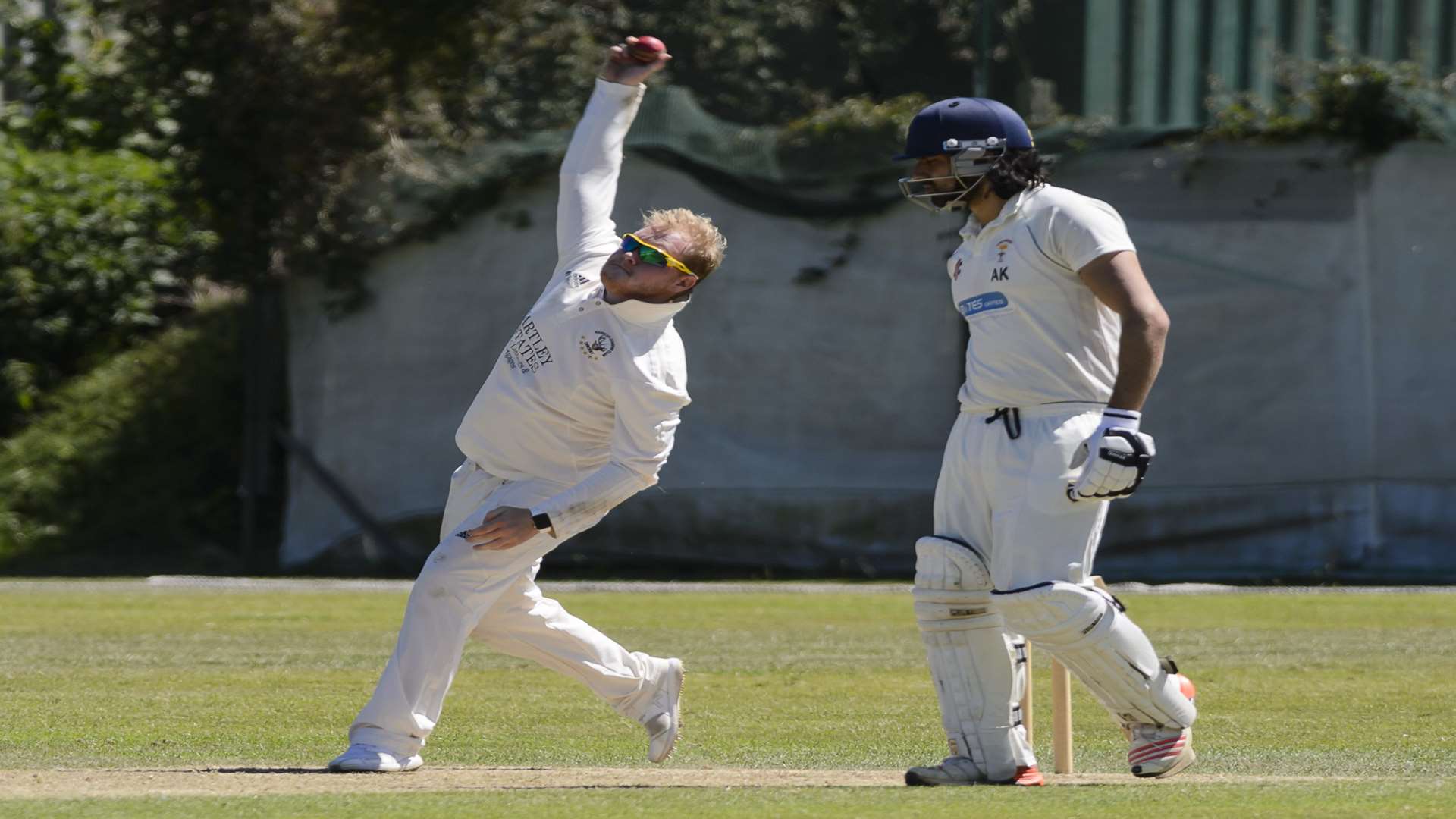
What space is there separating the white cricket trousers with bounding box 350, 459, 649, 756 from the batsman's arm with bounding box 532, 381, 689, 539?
196mm

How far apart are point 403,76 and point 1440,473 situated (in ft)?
28.8

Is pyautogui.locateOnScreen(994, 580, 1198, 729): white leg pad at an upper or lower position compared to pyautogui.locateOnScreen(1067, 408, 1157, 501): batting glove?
lower

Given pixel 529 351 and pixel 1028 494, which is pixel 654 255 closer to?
pixel 529 351

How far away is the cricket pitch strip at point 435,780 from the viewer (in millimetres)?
5793

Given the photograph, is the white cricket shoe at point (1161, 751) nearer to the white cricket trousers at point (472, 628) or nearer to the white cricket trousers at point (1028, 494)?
the white cricket trousers at point (1028, 494)

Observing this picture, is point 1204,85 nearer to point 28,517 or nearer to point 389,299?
point 389,299

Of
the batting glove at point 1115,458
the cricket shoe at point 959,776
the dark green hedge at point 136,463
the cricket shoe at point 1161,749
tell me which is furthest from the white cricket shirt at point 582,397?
the dark green hedge at point 136,463

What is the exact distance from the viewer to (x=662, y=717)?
6844mm

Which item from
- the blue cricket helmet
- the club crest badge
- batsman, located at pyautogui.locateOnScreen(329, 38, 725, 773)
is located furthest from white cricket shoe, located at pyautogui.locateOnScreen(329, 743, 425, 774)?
the blue cricket helmet

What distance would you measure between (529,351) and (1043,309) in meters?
1.63

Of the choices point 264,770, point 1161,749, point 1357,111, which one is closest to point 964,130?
point 1161,749

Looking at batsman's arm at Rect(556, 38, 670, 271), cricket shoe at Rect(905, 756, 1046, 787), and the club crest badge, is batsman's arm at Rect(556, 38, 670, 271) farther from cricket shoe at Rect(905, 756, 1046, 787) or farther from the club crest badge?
cricket shoe at Rect(905, 756, 1046, 787)

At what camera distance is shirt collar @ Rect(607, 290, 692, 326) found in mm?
6336

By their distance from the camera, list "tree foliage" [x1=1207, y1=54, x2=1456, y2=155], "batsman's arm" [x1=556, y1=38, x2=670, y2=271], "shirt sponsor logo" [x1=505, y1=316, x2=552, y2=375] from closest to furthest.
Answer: "shirt sponsor logo" [x1=505, y1=316, x2=552, y2=375]
"batsman's arm" [x1=556, y1=38, x2=670, y2=271]
"tree foliage" [x1=1207, y1=54, x2=1456, y2=155]
